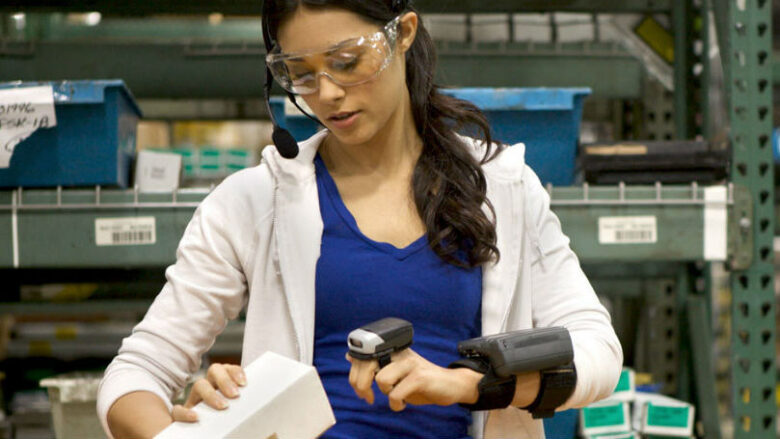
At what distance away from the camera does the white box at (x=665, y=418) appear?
75.7 inches

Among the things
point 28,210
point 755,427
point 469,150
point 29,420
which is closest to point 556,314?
point 469,150

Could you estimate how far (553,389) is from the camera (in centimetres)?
112

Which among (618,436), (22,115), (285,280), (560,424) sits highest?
(22,115)

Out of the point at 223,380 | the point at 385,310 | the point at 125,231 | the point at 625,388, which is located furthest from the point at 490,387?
the point at 625,388

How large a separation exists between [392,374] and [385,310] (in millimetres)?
225

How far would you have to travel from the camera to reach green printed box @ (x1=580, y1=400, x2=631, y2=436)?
6.42 feet

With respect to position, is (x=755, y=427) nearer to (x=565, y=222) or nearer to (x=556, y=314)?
(x=565, y=222)

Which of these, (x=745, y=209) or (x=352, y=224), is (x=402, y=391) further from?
(x=745, y=209)

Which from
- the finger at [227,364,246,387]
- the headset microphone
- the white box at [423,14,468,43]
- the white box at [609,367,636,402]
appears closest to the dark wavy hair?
the headset microphone

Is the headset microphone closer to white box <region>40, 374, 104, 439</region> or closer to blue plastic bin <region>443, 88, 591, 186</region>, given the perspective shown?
blue plastic bin <region>443, 88, 591, 186</region>

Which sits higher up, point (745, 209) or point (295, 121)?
point (295, 121)

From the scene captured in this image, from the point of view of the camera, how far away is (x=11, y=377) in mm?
2445

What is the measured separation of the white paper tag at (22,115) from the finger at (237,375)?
875 mm

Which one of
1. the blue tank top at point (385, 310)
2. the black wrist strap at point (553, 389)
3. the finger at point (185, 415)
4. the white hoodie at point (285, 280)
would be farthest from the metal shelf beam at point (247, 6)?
the finger at point (185, 415)
